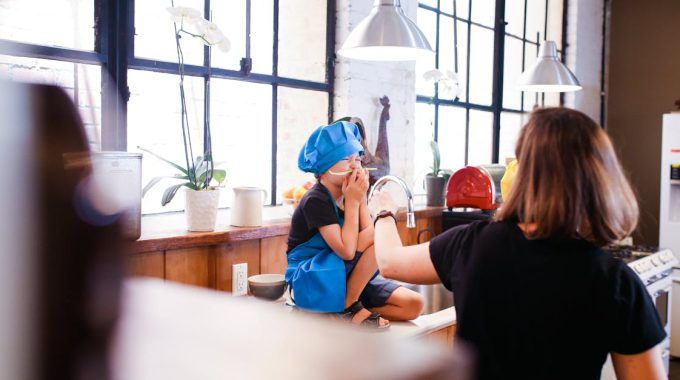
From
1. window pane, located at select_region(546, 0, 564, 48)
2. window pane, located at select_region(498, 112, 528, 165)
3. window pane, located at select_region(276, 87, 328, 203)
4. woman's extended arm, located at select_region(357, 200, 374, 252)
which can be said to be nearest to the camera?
woman's extended arm, located at select_region(357, 200, 374, 252)

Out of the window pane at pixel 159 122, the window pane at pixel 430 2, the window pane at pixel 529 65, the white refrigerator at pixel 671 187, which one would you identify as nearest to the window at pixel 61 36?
the window pane at pixel 159 122

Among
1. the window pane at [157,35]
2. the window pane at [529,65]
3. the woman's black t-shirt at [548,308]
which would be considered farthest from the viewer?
the window pane at [529,65]

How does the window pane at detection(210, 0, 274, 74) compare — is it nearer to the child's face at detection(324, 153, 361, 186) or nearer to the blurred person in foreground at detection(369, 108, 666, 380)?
the child's face at detection(324, 153, 361, 186)

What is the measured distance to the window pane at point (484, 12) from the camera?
441 centimetres

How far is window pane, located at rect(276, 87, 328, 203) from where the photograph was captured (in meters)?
2.91

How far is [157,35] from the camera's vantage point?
93.0 inches

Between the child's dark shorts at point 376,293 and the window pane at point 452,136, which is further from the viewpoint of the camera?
the window pane at point 452,136

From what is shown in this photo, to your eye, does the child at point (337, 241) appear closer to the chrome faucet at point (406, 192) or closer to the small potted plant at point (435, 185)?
the chrome faucet at point (406, 192)

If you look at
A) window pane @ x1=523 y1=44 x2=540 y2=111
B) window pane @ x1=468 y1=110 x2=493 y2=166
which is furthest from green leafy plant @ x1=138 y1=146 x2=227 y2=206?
window pane @ x1=523 y1=44 x2=540 y2=111

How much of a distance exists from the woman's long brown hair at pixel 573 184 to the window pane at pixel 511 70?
3.52 metres

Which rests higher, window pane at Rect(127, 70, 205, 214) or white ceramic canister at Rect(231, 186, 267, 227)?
window pane at Rect(127, 70, 205, 214)

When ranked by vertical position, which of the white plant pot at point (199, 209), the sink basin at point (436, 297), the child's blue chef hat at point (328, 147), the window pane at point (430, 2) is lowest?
the sink basin at point (436, 297)

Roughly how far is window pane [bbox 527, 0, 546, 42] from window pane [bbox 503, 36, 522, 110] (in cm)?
28

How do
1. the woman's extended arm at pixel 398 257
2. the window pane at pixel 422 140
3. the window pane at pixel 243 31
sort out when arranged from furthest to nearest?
the window pane at pixel 422 140
the window pane at pixel 243 31
the woman's extended arm at pixel 398 257
